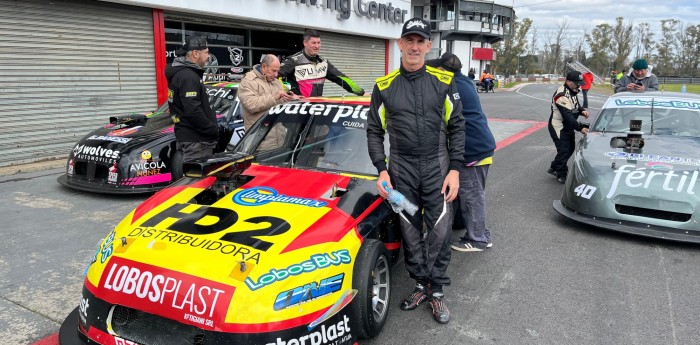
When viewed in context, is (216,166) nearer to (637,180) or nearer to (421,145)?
(421,145)

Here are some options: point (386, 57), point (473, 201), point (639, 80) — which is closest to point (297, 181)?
point (473, 201)

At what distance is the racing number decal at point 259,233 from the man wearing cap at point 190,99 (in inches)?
91.4

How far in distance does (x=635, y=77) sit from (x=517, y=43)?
72.5m

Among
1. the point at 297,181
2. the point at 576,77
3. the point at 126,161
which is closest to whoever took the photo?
the point at 297,181

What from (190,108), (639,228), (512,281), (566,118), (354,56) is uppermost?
(354,56)

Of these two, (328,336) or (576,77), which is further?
(576,77)

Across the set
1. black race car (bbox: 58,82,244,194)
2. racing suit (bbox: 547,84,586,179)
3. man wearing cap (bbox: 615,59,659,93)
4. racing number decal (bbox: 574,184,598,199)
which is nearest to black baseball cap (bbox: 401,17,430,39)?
racing number decal (bbox: 574,184,598,199)

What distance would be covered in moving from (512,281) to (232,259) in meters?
2.42

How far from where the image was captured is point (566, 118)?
664 cm

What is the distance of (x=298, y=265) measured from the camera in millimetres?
2375

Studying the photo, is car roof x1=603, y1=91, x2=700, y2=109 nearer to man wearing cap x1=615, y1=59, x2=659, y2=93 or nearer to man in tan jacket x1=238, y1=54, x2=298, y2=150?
man wearing cap x1=615, y1=59, x2=659, y2=93

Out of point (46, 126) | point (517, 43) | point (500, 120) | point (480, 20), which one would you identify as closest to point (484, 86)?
point (480, 20)

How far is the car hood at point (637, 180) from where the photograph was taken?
4414 mm

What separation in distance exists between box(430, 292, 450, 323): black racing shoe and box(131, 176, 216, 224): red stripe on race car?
69.6 inches
